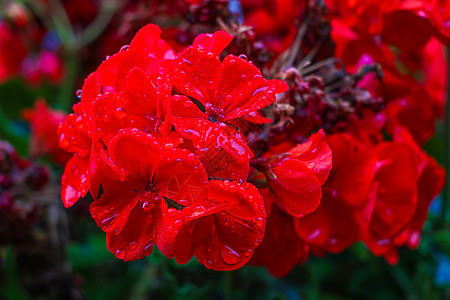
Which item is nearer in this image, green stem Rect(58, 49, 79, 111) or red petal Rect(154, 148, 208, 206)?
red petal Rect(154, 148, 208, 206)

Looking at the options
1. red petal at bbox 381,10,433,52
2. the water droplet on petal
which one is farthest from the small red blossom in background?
red petal at bbox 381,10,433,52

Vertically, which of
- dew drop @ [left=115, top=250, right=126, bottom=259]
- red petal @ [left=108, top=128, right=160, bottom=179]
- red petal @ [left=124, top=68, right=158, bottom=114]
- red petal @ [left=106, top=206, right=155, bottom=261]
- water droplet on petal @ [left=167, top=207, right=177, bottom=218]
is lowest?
dew drop @ [left=115, top=250, right=126, bottom=259]

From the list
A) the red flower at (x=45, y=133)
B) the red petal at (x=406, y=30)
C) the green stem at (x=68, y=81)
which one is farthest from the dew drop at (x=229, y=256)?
the green stem at (x=68, y=81)

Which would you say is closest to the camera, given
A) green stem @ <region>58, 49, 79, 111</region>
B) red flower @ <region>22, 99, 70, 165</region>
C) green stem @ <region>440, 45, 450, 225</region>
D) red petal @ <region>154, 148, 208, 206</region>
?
red petal @ <region>154, 148, 208, 206</region>

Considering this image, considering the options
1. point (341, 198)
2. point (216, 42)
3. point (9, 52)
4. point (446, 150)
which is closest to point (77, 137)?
point (216, 42)

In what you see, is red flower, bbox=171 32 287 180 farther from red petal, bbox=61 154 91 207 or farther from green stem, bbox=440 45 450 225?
green stem, bbox=440 45 450 225
